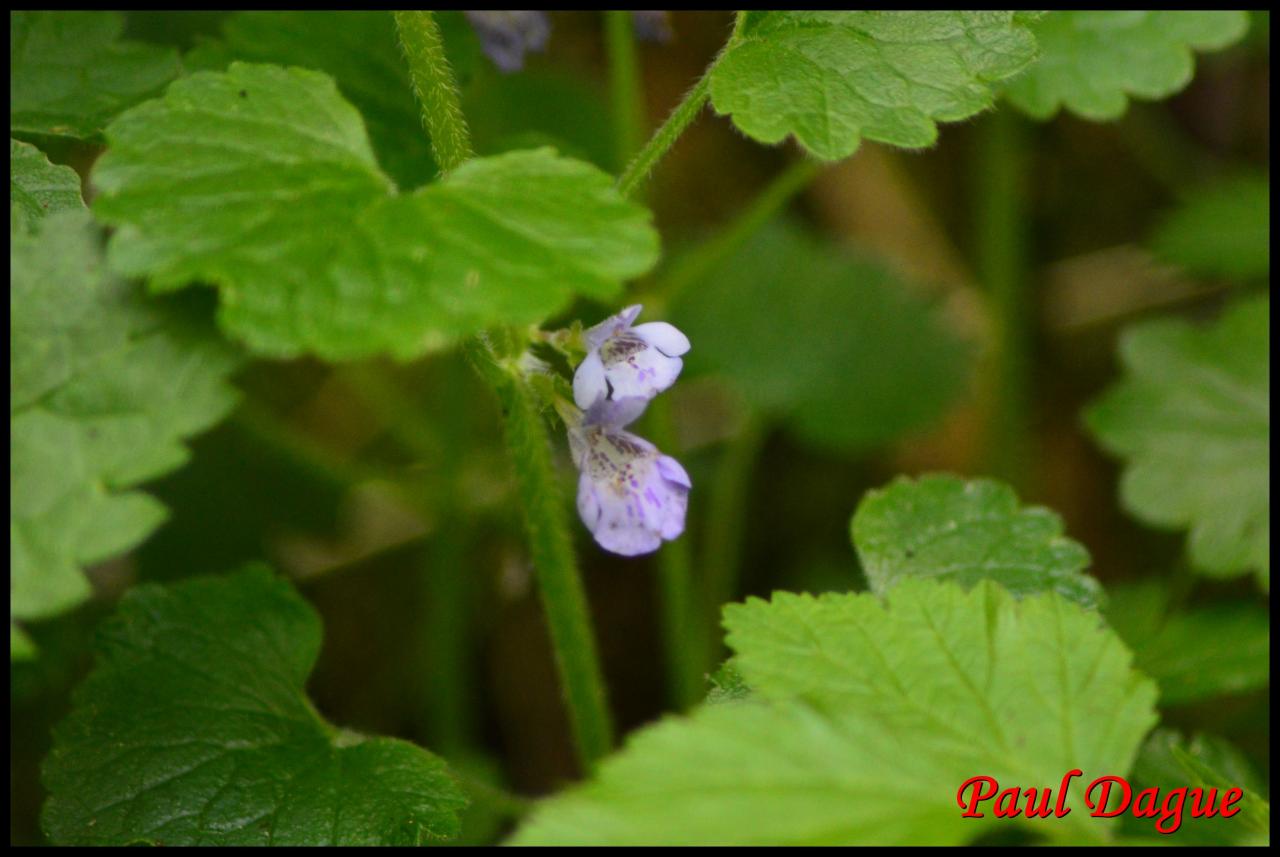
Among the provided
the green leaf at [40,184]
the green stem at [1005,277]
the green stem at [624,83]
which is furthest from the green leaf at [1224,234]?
the green leaf at [40,184]

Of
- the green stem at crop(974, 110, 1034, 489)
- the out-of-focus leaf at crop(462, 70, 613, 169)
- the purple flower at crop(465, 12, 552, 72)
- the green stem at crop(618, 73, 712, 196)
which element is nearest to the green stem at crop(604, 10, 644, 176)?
the purple flower at crop(465, 12, 552, 72)

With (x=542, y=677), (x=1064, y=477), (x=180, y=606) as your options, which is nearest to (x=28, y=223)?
(x=180, y=606)

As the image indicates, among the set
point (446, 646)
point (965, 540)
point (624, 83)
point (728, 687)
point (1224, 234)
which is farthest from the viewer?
point (1224, 234)

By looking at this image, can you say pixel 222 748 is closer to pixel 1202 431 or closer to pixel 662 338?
pixel 662 338

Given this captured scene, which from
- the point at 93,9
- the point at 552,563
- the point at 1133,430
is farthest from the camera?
the point at 1133,430

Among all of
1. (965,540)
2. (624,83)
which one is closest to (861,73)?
(965,540)

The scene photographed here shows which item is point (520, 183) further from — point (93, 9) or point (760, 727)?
point (93, 9)

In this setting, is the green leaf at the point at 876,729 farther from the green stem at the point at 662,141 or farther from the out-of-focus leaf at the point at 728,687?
the green stem at the point at 662,141
